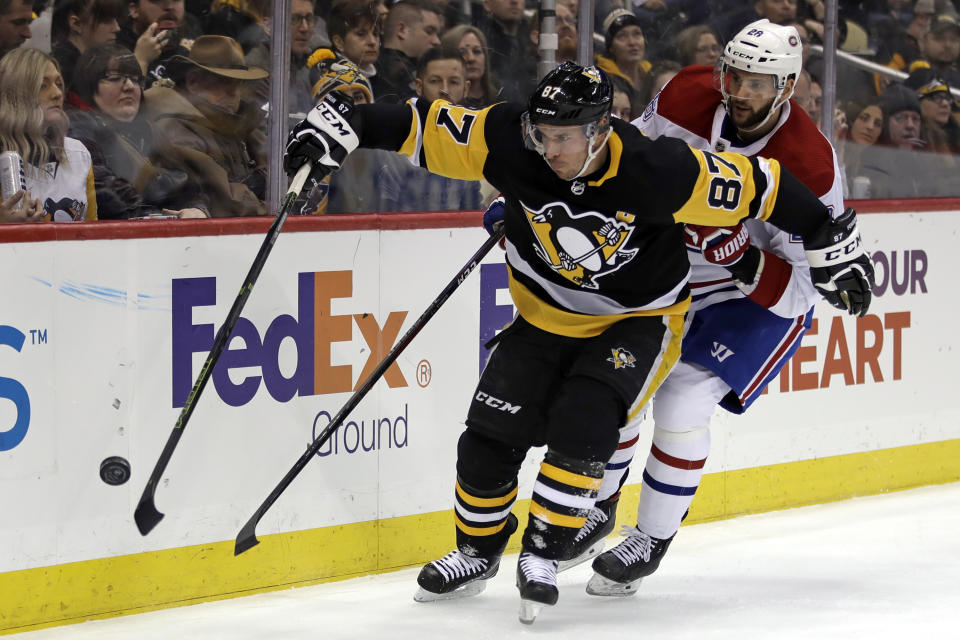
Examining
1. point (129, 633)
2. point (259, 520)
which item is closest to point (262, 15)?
point (259, 520)

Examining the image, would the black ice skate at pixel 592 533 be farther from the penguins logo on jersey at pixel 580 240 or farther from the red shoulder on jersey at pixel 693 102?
the red shoulder on jersey at pixel 693 102

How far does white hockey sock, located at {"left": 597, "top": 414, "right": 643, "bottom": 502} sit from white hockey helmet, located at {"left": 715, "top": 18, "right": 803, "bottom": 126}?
32.9 inches

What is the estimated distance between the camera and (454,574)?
3107 millimetres

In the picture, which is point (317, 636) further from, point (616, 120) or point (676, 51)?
point (676, 51)

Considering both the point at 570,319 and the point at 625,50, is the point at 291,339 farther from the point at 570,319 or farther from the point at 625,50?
the point at 625,50

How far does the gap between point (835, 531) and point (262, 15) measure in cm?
225

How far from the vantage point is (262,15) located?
11.2 feet

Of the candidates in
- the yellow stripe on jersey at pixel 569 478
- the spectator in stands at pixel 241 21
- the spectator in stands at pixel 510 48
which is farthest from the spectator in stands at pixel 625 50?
the yellow stripe on jersey at pixel 569 478

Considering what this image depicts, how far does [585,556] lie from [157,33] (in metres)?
1.69

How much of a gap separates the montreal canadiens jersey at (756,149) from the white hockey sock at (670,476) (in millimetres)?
358

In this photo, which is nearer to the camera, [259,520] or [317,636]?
[317,636]

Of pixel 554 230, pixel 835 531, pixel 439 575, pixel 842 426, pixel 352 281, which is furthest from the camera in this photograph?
pixel 842 426

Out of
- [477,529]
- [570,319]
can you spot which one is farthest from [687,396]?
[477,529]

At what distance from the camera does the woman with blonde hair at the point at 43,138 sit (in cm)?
297
